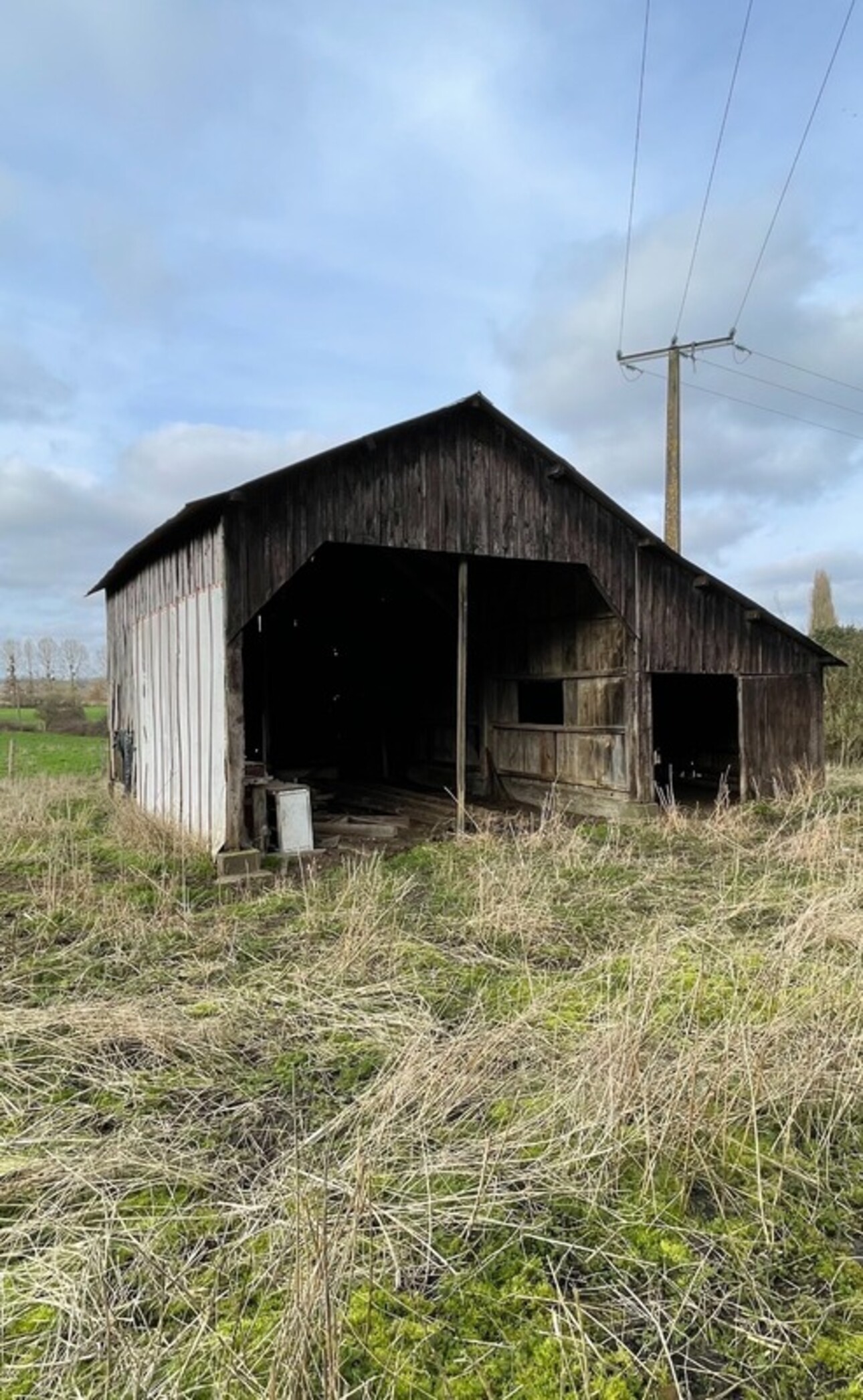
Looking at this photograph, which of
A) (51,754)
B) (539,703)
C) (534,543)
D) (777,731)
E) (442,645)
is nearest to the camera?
(534,543)

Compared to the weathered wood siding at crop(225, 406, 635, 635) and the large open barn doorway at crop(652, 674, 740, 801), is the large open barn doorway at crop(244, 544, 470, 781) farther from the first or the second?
the weathered wood siding at crop(225, 406, 635, 635)

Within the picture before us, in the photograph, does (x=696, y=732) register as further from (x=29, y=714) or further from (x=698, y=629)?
(x=29, y=714)

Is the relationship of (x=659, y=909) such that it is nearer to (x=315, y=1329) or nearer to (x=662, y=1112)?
(x=662, y=1112)

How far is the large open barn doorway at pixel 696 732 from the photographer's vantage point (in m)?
14.3

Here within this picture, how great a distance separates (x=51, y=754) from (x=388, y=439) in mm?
16278

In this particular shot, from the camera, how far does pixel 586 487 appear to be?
34.0ft

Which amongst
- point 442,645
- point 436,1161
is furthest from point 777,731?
point 436,1161

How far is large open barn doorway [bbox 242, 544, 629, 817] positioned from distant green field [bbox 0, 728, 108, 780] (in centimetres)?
415

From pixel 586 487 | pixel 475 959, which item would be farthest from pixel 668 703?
pixel 475 959

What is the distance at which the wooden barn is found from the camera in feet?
28.1

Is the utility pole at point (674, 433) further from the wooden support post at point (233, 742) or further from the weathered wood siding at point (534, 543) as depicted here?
the wooden support post at point (233, 742)

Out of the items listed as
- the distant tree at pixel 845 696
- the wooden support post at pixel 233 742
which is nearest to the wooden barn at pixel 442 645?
the wooden support post at pixel 233 742

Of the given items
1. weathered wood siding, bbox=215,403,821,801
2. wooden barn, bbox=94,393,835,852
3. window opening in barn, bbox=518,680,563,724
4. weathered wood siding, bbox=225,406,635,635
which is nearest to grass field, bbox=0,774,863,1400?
wooden barn, bbox=94,393,835,852

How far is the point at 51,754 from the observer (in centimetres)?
2147
